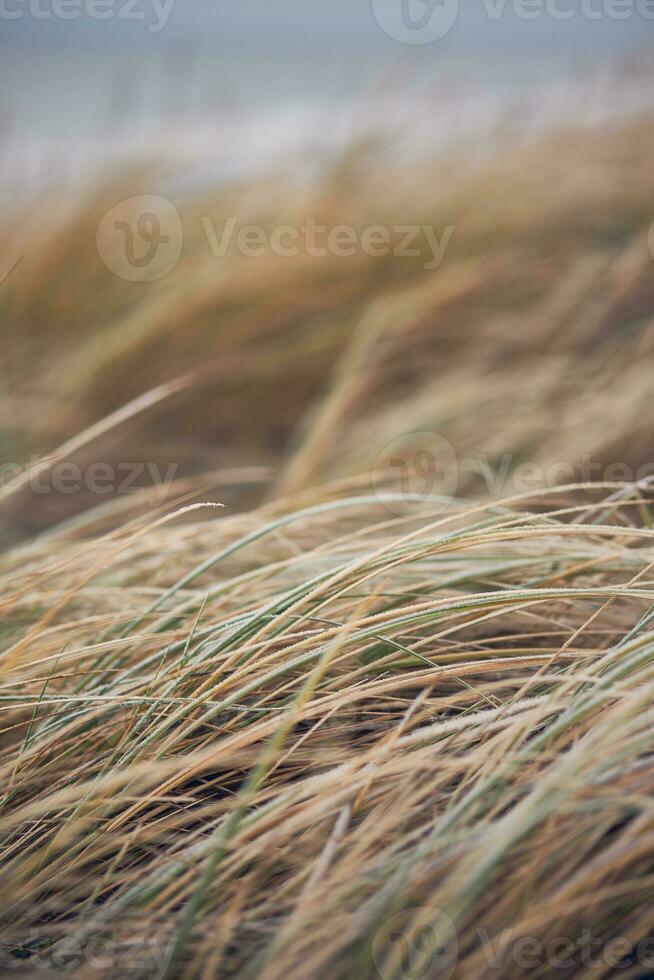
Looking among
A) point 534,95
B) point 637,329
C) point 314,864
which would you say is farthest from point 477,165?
point 314,864

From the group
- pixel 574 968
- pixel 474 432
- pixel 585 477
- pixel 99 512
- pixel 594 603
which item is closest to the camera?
pixel 574 968

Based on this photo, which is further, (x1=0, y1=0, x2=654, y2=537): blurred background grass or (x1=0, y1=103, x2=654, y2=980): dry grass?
(x1=0, y1=0, x2=654, y2=537): blurred background grass

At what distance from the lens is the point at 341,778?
512mm

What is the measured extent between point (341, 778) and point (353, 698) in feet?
0.18

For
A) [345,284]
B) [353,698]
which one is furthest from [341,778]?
[345,284]

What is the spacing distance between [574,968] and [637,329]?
1.01 m

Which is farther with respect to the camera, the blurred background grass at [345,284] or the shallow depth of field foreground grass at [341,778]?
the blurred background grass at [345,284]

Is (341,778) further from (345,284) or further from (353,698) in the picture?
(345,284)

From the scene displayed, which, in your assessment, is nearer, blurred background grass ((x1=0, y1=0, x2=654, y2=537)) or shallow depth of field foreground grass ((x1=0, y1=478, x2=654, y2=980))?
shallow depth of field foreground grass ((x1=0, y1=478, x2=654, y2=980))

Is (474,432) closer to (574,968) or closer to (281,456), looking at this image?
(281,456)

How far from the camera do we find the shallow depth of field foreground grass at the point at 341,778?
44cm

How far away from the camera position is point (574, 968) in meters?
0.44

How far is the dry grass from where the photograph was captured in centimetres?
44

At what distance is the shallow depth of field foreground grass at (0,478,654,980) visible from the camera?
1.44ft
